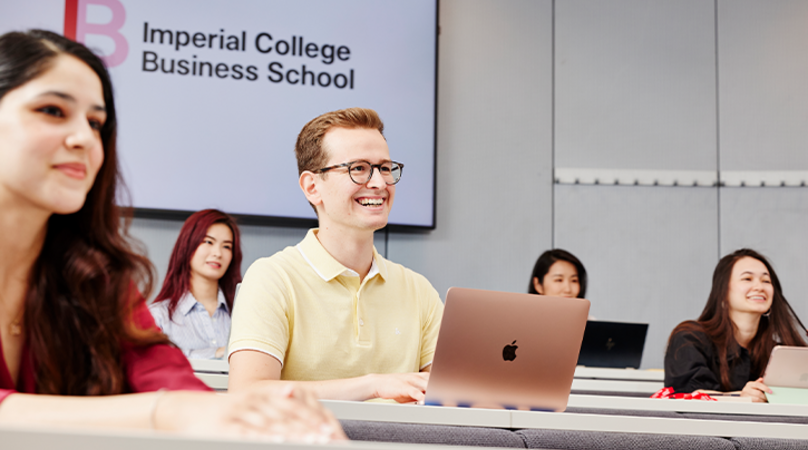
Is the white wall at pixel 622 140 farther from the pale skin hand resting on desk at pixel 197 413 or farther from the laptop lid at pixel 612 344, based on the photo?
the pale skin hand resting on desk at pixel 197 413

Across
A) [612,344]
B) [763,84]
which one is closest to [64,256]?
[612,344]

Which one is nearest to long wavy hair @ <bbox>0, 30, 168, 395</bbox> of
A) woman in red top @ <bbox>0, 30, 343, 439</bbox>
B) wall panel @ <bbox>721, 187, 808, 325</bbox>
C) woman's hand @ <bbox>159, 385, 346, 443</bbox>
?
woman in red top @ <bbox>0, 30, 343, 439</bbox>

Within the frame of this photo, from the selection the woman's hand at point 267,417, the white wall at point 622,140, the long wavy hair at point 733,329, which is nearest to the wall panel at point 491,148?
the white wall at point 622,140

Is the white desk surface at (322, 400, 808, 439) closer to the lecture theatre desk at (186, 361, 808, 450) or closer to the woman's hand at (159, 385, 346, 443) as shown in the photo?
the lecture theatre desk at (186, 361, 808, 450)

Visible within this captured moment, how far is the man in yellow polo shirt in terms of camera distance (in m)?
1.60

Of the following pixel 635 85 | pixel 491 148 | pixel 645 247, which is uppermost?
pixel 635 85

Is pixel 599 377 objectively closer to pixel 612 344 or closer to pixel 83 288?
pixel 612 344

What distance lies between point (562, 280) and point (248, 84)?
239 cm

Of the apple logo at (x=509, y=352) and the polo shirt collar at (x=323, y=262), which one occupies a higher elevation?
the polo shirt collar at (x=323, y=262)

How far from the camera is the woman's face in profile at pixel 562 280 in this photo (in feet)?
14.1

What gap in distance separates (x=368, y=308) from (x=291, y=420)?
50.6 inches

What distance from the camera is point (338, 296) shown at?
178cm

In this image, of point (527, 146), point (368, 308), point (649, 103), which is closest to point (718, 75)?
point (649, 103)

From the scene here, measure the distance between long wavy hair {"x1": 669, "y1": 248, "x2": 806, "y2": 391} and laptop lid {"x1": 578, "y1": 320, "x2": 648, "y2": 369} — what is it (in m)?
0.39
